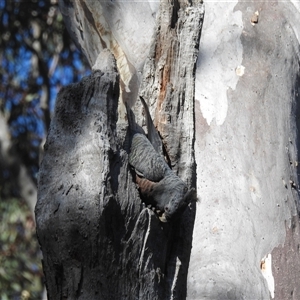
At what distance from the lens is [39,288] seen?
4164 mm

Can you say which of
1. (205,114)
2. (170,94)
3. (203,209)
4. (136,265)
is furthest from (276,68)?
(136,265)

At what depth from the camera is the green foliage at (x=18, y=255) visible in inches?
164

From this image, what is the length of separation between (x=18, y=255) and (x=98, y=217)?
3474 mm

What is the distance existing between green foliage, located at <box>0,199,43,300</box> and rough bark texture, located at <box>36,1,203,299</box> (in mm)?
3171

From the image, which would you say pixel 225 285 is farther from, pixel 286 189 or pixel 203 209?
pixel 286 189

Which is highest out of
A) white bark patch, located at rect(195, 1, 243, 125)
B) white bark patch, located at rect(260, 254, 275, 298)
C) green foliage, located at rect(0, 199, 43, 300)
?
green foliage, located at rect(0, 199, 43, 300)

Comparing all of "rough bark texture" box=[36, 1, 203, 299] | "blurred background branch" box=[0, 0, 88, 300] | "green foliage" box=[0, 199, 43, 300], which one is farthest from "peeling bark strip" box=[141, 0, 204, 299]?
"green foliage" box=[0, 199, 43, 300]

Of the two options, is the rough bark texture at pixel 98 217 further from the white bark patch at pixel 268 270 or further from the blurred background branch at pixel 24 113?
the blurred background branch at pixel 24 113

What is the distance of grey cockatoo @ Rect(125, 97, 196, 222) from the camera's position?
1028mm

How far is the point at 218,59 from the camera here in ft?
5.74

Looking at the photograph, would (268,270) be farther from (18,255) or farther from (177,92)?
(18,255)

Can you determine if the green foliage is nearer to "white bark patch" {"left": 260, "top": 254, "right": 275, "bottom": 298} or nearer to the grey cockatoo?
"white bark patch" {"left": 260, "top": 254, "right": 275, "bottom": 298}

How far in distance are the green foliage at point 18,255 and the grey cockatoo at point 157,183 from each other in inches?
124

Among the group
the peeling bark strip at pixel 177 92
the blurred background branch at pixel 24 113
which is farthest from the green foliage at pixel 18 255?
the peeling bark strip at pixel 177 92
